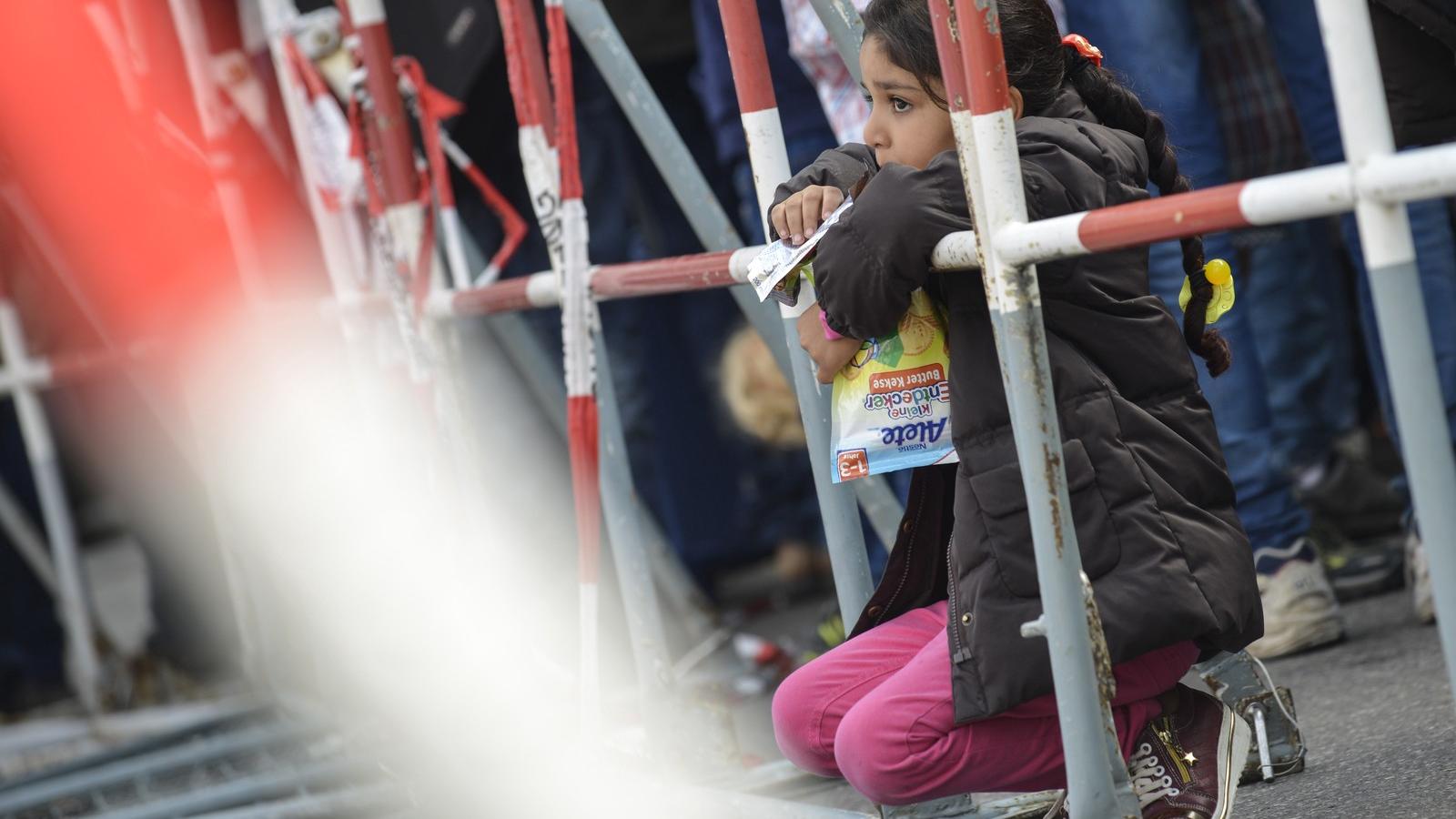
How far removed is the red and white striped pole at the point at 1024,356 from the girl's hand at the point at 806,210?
0.23 meters

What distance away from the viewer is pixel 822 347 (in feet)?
5.84

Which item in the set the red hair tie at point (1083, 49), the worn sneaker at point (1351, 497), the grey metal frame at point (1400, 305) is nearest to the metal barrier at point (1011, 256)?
the grey metal frame at point (1400, 305)

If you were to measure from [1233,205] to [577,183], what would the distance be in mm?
1323

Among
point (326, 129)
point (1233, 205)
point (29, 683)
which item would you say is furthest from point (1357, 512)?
point (29, 683)

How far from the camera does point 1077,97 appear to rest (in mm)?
1618

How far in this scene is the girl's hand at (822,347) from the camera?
175 cm

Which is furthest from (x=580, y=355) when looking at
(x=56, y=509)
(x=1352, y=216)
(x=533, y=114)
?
(x=56, y=509)

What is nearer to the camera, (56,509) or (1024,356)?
(1024,356)

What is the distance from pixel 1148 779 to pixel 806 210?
23.8 inches

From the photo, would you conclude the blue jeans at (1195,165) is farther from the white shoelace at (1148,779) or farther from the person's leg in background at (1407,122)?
the white shoelace at (1148,779)

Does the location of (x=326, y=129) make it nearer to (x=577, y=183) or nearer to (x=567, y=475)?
(x=567, y=475)

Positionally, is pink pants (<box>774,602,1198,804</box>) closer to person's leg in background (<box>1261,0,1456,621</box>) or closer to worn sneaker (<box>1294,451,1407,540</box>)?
person's leg in background (<box>1261,0,1456,621</box>)

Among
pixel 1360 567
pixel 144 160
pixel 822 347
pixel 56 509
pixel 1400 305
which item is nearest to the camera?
pixel 1400 305

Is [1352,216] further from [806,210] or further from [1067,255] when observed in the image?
[1067,255]
